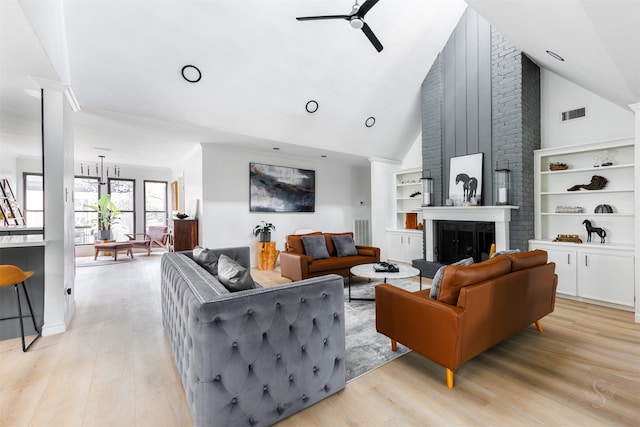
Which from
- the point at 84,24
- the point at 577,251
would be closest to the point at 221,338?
the point at 84,24

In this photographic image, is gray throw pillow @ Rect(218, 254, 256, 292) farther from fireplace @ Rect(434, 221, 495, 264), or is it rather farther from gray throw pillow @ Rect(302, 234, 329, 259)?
fireplace @ Rect(434, 221, 495, 264)

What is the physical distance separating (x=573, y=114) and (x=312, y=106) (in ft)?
12.8

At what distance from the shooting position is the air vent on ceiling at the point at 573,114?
4.13 m

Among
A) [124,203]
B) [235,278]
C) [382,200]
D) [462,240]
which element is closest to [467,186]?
[462,240]

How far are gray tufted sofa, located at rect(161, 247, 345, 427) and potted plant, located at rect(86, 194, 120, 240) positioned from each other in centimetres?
693

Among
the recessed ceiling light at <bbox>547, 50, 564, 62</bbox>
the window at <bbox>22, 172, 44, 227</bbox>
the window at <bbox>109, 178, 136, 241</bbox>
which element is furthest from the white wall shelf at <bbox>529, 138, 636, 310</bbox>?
the window at <bbox>22, 172, 44, 227</bbox>

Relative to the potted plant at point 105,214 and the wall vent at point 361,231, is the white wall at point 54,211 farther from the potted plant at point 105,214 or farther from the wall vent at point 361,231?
the wall vent at point 361,231

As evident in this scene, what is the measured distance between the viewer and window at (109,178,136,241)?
8.19 metres

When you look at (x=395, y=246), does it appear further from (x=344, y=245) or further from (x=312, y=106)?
(x=312, y=106)

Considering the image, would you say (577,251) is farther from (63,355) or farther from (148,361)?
(63,355)

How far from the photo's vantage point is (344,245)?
4.99 m

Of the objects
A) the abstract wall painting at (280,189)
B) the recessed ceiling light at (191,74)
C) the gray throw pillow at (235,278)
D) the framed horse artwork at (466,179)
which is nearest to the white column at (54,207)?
the recessed ceiling light at (191,74)

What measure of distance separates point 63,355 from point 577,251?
580 centimetres

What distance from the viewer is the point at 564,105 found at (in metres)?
4.34
